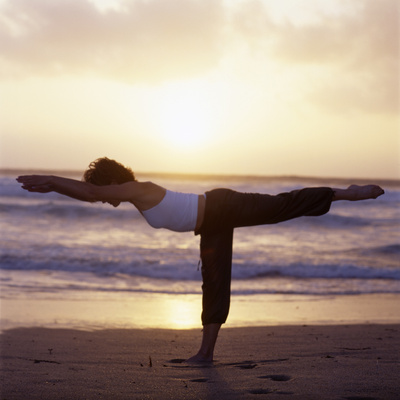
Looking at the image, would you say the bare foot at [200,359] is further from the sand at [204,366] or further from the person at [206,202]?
the person at [206,202]

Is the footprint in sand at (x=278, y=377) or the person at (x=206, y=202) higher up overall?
the person at (x=206, y=202)

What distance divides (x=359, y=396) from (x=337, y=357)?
1.46 metres

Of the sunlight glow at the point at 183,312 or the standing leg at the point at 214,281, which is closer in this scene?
the standing leg at the point at 214,281

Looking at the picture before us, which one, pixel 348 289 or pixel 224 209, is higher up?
pixel 224 209

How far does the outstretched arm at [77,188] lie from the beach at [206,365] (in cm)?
124

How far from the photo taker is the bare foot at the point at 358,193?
4652 millimetres

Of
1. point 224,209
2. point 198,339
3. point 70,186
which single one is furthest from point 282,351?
point 70,186

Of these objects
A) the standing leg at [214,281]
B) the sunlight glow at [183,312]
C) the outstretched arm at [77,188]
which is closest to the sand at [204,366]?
the standing leg at [214,281]

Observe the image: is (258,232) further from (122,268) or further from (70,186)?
(70,186)

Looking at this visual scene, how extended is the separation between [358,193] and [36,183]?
2.42 meters

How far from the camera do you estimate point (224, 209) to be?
4453 mm

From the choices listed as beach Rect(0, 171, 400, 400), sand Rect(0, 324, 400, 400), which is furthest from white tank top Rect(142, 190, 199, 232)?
sand Rect(0, 324, 400, 400)

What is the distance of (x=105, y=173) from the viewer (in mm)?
4441

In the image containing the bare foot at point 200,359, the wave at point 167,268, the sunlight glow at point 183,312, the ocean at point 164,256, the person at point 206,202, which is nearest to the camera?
the person at point 206,202
